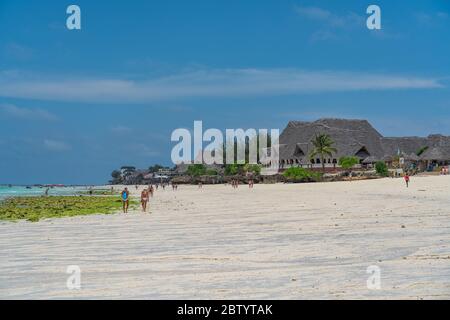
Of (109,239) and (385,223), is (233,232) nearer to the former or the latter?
(109,239)

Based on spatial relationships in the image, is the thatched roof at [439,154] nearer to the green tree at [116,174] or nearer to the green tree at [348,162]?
the green tree at [348,162]

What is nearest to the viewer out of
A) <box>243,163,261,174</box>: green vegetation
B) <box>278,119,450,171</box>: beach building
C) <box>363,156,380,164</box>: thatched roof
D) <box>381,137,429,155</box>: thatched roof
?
<box>363,156,380,164</box>: thatched roof

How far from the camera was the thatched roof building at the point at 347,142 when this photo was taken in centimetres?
10125

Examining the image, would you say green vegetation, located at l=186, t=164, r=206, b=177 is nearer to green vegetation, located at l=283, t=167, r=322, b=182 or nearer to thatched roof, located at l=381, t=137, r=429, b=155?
thatched roof, located at l=381, t=137, r=429, b=155

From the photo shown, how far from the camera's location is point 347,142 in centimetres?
10419

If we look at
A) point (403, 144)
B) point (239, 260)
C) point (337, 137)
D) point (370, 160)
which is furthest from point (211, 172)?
point (239, 260)

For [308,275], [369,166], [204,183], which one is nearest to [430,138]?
[369,166]

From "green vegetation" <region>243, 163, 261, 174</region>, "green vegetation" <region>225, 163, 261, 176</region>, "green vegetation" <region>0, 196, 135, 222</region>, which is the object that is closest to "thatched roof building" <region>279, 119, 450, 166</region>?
"green vegetation" <region>243, 163, 261, 174</region>

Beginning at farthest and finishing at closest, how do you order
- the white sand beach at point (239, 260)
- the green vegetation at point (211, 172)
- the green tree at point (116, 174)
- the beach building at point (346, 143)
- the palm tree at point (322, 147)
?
the green tree at point (116, 174) < the green vegetation at point (211, 172) < the beach building at point (346, 143) < the palm tree at point (322, 147) < the white sand beach at point (239, 260)

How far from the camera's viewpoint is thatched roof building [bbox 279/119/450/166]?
101 meters

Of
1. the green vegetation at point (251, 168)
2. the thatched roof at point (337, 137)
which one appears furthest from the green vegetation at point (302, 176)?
the green vegetation at point (251, 168)

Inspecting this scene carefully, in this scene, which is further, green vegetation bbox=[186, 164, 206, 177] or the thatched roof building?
green vegetation bbox=[186, 164, 206, 177]

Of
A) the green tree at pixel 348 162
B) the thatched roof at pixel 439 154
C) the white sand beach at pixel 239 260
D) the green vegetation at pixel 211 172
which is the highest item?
the thatched roof at pixel 439 154
